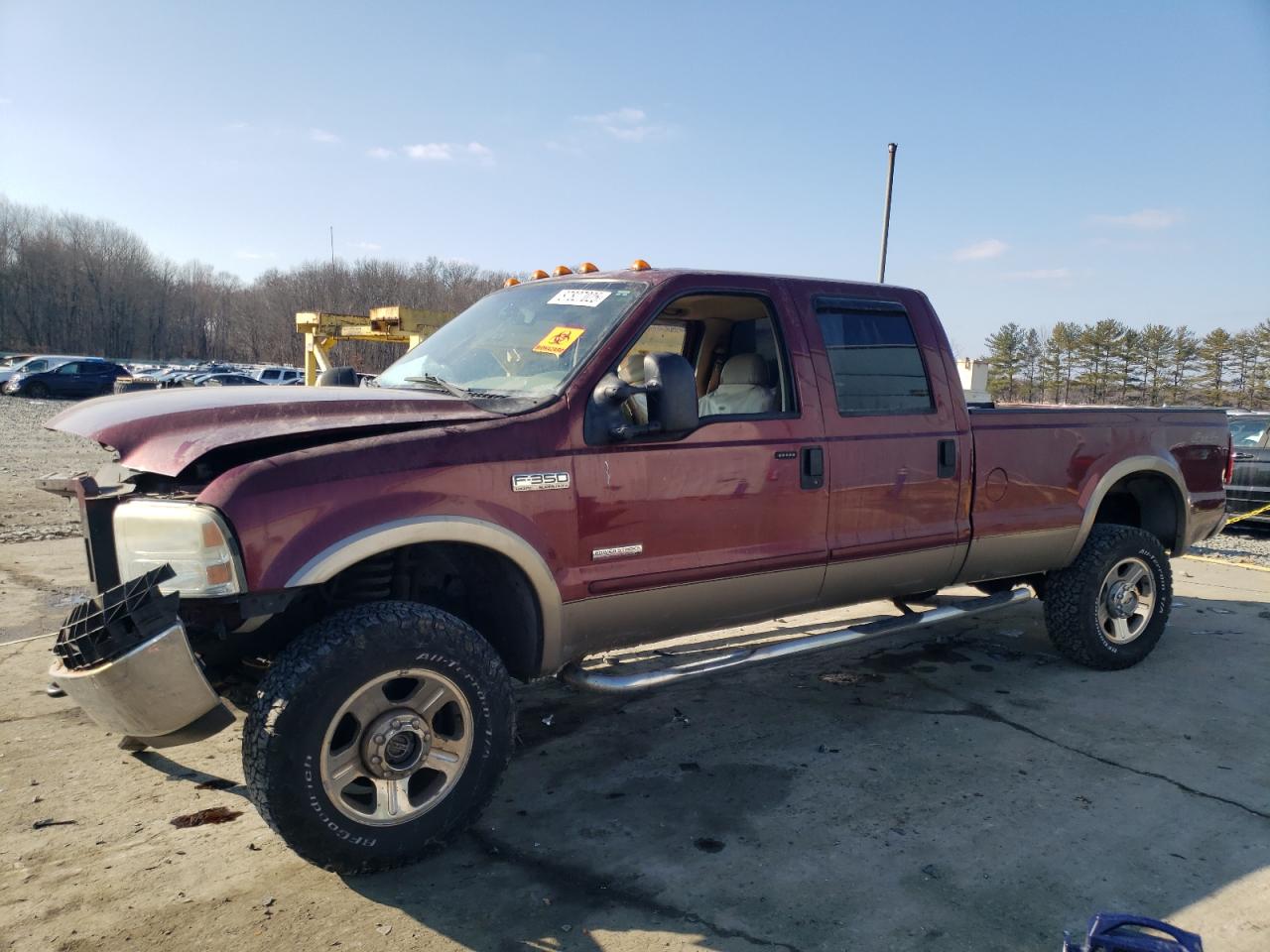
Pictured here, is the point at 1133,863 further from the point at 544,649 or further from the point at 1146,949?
the point at 544,649

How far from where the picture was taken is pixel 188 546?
269 cm

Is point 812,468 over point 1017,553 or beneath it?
over

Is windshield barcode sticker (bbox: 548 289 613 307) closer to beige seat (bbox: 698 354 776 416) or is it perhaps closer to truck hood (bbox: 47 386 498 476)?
beige seat (bbox: 698 354 776 416)

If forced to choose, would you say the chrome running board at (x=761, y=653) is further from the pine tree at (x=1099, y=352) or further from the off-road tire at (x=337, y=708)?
the pine tree at (x=1099, y=352)

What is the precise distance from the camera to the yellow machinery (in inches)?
663

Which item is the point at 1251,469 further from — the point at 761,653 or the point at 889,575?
the point at 761,653

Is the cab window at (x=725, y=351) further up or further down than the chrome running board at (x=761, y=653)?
further up

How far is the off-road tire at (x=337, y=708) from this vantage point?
272 centimetres

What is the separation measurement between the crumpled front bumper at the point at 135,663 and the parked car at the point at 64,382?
3650 cm

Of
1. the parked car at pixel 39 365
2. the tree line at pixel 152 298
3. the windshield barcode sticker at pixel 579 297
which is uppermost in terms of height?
the tree line at pixel 152 298

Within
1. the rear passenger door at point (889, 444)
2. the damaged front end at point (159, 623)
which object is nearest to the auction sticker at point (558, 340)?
Answer: the rear passenger door at point (889, 444)

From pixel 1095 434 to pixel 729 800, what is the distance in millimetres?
3144

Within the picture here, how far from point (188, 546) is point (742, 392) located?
245cm

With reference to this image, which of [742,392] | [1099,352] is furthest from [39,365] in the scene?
[1099,352]
